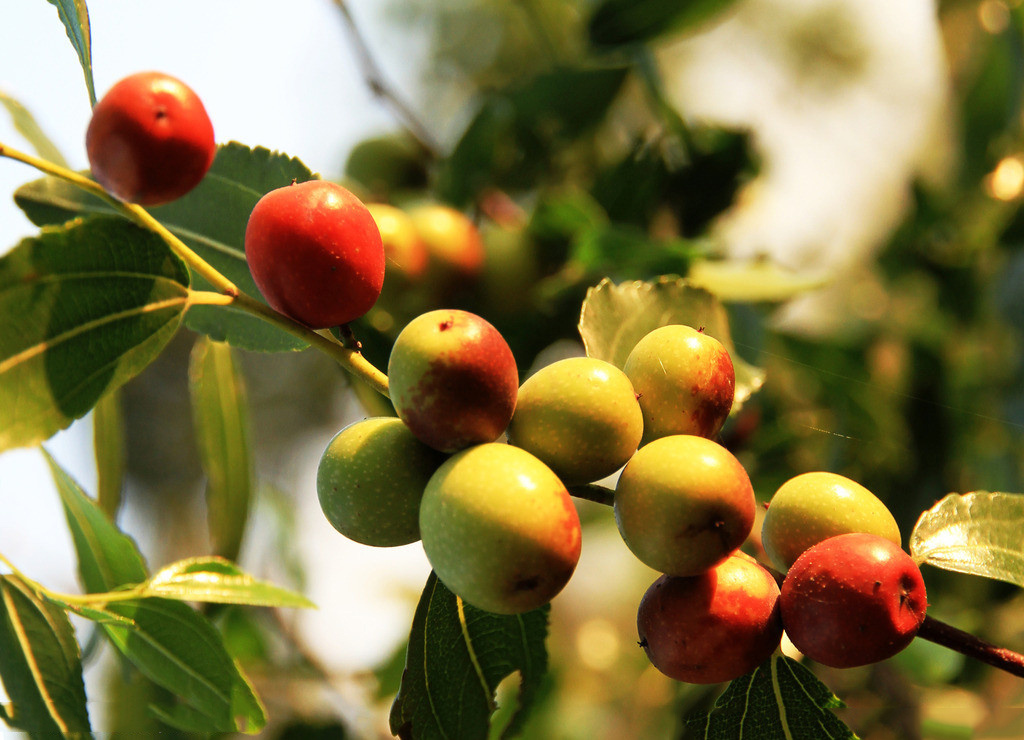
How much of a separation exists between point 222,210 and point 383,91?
3.29 ft

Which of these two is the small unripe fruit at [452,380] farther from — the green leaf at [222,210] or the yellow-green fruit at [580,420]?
the green leaf at [222,210]

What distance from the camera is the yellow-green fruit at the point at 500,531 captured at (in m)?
0.52

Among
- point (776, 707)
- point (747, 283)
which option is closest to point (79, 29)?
point (776, 707)

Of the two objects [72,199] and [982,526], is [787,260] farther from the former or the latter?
[72,199]

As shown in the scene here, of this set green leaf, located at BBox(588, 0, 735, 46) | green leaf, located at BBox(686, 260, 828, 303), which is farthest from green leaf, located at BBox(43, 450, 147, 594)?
green leaf, located at BBox(588, 0, 735, 46)

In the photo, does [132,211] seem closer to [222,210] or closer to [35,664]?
[222,210]

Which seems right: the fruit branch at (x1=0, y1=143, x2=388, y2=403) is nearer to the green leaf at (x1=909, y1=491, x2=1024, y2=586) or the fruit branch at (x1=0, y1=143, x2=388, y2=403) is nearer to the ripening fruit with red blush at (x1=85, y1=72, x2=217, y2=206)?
the ripening fruit with red blush at (x1=85, y1=72, x2=217, y2=206)

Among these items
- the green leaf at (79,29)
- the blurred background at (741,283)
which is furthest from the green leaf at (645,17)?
the green leaf at (79,29)

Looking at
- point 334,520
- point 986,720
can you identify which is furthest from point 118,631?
point 986,720

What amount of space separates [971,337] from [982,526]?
1.28 m

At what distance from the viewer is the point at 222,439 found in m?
1.14

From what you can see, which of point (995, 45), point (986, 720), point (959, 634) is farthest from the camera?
point (995, 45)

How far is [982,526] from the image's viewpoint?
697 millimetres

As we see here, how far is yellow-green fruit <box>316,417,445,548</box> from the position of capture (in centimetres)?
60
